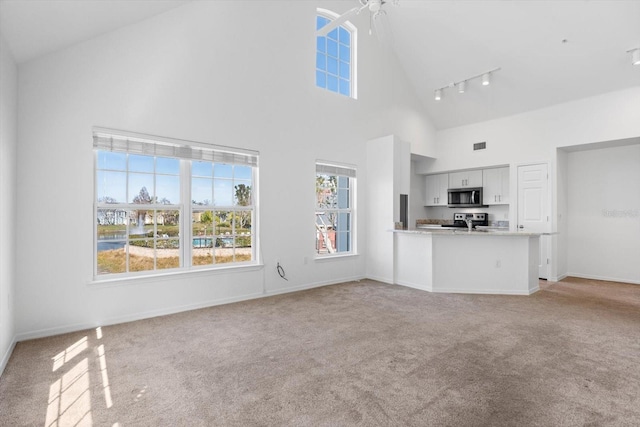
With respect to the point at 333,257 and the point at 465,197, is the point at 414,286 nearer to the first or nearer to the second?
the point at 333,257

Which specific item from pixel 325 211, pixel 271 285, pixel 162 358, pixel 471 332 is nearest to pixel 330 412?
pixel 162 358

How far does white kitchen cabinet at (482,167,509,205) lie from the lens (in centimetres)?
661

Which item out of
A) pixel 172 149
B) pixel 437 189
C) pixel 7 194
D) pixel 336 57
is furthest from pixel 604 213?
pixel 7 194

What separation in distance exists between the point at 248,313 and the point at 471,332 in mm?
2456

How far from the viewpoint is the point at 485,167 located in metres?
6.80

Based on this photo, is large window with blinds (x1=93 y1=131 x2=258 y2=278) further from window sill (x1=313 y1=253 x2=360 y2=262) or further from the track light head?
the track light head

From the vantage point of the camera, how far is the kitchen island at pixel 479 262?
4785mm

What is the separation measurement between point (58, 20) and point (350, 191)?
442 centimetres

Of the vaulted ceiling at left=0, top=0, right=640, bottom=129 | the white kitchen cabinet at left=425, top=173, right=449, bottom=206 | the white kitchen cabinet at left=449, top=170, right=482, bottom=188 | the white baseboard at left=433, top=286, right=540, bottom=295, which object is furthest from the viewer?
the white kitchen cabinet at left=425, top=173, right=449, bottom=206

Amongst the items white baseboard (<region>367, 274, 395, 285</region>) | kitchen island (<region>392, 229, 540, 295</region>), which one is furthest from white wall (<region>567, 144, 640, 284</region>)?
white baseboard (<region>367, 274, 395, 285</region>)

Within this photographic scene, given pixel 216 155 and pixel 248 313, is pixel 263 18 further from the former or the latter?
pixel 248 313

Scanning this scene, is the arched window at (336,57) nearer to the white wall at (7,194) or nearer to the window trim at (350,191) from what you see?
the window trim at (350,191)

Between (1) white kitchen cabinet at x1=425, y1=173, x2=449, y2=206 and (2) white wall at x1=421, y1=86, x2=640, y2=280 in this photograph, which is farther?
(1) white kitchen cabinet at x1=425, y1=173, x2=449, y2=206

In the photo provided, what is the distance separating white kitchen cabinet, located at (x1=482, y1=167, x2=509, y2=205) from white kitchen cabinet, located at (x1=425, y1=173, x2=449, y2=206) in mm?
871
